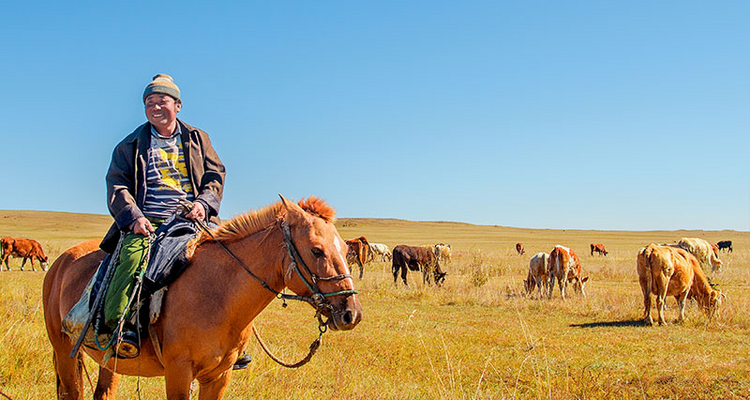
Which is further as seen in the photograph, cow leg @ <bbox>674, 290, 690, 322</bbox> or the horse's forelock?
cow leg @ <bbox>674, 290, 690, 322</bbox>

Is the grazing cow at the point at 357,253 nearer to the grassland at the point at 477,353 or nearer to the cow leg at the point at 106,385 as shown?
the grassland at the point at 477,353

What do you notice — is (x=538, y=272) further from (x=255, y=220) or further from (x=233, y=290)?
(x=233, y=290)

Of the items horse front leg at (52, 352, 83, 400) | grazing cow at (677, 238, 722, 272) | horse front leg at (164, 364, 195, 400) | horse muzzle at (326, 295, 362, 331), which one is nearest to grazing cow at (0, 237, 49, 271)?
horse front leg at (52, 352, 83, 400)

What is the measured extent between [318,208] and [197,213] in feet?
3.17

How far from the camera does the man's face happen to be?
3732 mm

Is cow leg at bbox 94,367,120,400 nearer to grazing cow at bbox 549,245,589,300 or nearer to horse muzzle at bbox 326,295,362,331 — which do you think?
horse muzzle at bbox 326,295,362,331

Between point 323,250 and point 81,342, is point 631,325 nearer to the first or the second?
point 323,250

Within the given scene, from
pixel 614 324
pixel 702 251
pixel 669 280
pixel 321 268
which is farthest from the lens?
pixel 702 251

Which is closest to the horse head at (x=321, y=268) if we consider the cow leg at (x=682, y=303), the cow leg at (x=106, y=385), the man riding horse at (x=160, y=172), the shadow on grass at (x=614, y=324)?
the man riding horse at (x=160, y=172)

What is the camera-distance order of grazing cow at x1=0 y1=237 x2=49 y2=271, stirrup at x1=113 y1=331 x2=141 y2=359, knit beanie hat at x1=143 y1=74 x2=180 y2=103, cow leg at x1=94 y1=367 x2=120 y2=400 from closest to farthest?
1. stirrup at x1=113 y1=331 x2=141 y2=359
2. knit beanie hat at x1=143 y1=74 x2=180 y2=103
3. cow leg at x1=94 y1=367 x2=120 y2=400
4. grazing cow at x1=0 y1=237 x2=49 y2=271

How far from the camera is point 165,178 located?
379cm

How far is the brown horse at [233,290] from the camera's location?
9.84 feet

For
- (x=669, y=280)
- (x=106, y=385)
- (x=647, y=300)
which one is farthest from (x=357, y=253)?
(x=106, y=385)

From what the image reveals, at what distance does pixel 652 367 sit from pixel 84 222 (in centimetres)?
10792
